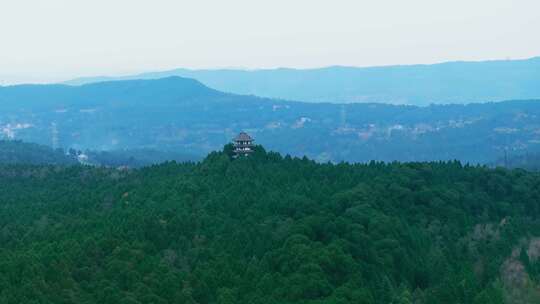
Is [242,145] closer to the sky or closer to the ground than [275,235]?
closer to the sky

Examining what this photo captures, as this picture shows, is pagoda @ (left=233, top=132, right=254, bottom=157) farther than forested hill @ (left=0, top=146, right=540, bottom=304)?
Yes

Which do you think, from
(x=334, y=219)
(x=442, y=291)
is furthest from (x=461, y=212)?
(x=442, y=291)

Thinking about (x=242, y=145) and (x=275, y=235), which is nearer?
(x=275, y=235)

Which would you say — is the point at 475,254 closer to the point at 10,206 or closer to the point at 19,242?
the point at 19,242

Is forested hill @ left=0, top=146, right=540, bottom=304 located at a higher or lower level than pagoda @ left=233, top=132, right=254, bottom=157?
lower
